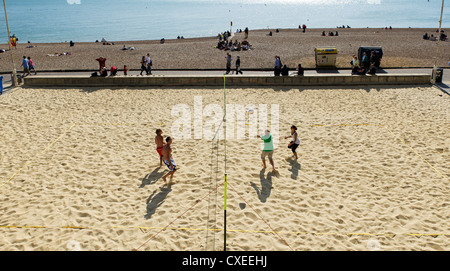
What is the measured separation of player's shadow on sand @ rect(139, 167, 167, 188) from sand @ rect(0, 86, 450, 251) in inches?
2.3

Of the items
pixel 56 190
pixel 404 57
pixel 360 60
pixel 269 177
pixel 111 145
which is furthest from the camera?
pixel 404 57

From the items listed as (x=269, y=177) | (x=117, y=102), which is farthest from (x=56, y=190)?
(x=117, y=102)

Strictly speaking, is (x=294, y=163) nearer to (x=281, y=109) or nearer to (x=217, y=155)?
(x=217, y=155)

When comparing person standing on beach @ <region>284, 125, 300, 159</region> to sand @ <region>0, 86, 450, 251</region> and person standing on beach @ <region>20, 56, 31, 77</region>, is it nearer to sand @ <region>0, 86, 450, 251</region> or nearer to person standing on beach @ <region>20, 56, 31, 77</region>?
sand @ <region>0, 86, 450, 251</region>

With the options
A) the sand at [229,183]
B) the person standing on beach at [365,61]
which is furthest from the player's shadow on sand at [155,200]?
the person standing on beach at [365,61]

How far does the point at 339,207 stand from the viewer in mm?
8344

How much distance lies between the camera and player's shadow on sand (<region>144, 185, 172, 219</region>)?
8.24 meters

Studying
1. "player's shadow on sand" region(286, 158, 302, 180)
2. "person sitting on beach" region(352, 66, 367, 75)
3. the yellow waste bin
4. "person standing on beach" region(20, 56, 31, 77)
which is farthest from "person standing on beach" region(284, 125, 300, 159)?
"person standing on beach" region(20, 56, 31, 77)

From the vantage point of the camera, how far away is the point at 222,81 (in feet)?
61.9

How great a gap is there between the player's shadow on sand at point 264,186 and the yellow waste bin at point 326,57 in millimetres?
14076

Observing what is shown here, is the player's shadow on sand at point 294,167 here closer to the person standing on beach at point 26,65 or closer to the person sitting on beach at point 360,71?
the person sitting on beach at point 360,71

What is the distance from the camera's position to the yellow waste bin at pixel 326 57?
22.0m

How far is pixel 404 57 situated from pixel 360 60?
19.9ft

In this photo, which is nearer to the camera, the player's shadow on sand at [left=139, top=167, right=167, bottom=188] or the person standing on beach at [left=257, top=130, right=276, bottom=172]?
the player's shadow on sand at [left=139, top=167, right=167, bottom=188]
